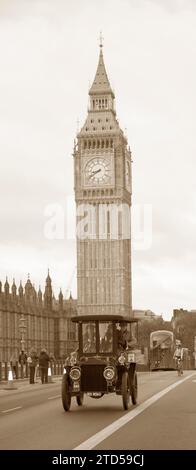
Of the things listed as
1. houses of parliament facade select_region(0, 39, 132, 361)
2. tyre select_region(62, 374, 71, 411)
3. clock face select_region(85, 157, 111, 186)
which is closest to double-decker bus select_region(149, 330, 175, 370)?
tyre select_region(62, 374, 71, 411)

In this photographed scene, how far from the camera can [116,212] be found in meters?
144

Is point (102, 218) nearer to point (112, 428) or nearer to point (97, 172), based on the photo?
point (97, 172)

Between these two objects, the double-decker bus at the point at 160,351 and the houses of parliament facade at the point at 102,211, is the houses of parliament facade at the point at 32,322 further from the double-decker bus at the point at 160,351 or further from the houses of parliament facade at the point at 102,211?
the houses of parliament facade at the point at 102,211

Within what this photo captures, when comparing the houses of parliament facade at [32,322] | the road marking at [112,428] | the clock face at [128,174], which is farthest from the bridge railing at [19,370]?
the clock face at [128,174]

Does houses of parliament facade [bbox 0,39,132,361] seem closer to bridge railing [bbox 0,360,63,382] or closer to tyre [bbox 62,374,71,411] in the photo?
bridge railing [bbox 0,360,63,382]

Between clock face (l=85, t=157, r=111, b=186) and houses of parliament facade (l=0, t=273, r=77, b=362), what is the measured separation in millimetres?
41755

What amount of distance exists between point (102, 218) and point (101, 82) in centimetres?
2438

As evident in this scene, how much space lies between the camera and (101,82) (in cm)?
15525

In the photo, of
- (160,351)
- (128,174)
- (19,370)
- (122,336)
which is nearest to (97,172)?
(128,174)

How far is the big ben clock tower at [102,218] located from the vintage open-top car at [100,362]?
120 metres

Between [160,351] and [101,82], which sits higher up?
A: [101,82]
